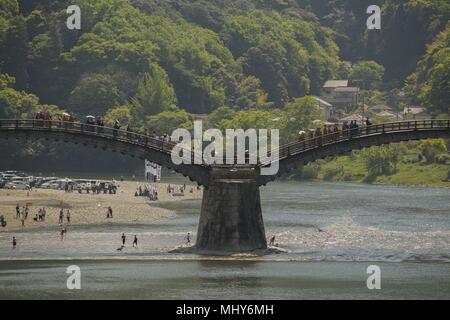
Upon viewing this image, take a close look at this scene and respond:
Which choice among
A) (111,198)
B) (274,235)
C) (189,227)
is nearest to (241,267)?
(274,235)

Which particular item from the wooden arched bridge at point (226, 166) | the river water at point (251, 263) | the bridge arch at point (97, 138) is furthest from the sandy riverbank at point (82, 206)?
the wooden arched bridge at point (226, 166)

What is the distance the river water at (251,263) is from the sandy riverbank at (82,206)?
414 centimetres

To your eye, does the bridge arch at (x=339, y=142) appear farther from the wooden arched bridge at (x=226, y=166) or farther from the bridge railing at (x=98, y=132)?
the bridge railing at (x=98, y=132)

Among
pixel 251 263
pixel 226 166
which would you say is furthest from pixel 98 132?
pixel 251 263

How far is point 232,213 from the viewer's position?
4107 inches

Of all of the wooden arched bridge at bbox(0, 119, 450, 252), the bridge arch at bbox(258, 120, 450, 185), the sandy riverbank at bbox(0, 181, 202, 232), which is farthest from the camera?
the sandy riverbank at bbox(0, 181, 202, 232)

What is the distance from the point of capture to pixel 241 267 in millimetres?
99812

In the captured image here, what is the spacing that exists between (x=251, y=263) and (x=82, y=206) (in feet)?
162

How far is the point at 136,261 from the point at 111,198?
192 feet

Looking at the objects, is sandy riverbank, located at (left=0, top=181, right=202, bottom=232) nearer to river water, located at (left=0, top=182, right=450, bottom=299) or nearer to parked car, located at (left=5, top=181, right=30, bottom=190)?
parked car, located at (left=5, top=181, right=30, bottom=190)

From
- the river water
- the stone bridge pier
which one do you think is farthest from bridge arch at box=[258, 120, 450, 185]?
the river water

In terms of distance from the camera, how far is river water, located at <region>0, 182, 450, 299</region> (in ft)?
302

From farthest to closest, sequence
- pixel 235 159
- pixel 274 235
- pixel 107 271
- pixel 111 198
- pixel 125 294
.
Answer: pixel 111 198 < pixel 274 235 < pixel 235 159 < pixel 107 271 < pixel 125 294

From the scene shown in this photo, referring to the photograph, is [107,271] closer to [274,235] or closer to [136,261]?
[136,261]
